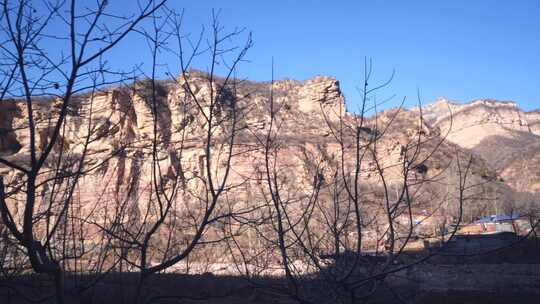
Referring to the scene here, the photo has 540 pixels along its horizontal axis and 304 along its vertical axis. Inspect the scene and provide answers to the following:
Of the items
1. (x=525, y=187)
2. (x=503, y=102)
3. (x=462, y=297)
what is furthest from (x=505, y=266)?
(x=503, y=102)

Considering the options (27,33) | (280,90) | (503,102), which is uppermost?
(503,102)

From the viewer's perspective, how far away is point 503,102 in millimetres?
73188

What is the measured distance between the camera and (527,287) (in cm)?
828

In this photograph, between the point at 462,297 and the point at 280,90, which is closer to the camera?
the point at 462,297

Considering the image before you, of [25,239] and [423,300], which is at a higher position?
[25,239]

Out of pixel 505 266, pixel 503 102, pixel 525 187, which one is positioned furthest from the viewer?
pixel 503 102

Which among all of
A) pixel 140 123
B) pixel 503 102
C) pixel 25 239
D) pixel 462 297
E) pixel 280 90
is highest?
pixel 503 102

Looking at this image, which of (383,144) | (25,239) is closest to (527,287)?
(25,239)

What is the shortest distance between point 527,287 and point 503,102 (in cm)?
7366

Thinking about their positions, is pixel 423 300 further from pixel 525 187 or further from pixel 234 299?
pixel 525 187

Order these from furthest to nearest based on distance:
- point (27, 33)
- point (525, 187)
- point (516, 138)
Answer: point (516, 138) < point (525, 187) < point (27, 33)

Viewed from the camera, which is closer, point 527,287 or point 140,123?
point 527,287

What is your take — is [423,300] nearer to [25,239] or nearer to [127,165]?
[25,239]

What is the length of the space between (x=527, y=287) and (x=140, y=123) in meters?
20.6
